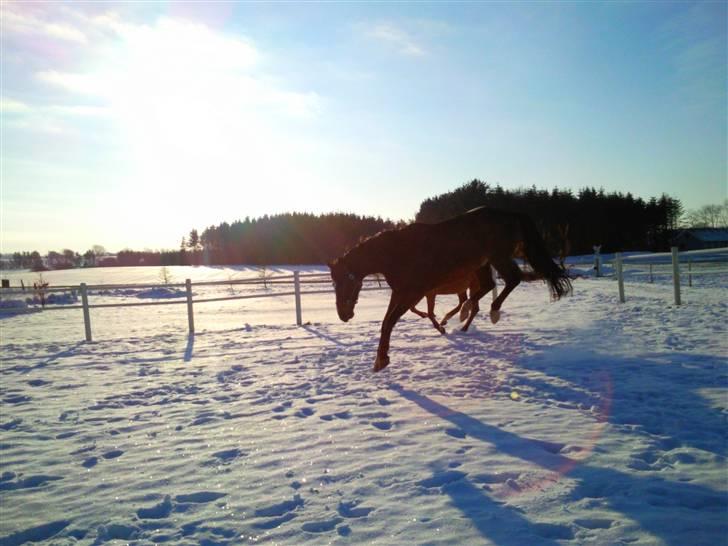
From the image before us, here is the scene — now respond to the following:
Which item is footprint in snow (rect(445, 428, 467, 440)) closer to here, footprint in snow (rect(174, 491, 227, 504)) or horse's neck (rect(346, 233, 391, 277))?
footprint in snow (rect(174, 491, 227, 504))

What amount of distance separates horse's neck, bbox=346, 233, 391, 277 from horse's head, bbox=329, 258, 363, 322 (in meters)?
0.08

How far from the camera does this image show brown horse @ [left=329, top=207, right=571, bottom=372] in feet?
16.1

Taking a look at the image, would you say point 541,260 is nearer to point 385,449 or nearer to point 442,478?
point 385,449

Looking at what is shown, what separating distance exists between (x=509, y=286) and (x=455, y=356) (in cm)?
145

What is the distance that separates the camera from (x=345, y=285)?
5469 mm

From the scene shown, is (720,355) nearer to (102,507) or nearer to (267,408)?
(267,408)

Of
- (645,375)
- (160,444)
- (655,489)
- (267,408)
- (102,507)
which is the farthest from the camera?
(645,375)

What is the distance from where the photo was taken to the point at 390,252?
5.23 m

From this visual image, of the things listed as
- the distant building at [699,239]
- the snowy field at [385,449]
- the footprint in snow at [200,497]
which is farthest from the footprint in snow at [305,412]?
the distant building at [699,239]

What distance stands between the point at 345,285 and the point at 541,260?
2.35 metres

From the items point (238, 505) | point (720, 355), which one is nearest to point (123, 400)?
point (238, 505)

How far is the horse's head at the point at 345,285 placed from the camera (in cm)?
545

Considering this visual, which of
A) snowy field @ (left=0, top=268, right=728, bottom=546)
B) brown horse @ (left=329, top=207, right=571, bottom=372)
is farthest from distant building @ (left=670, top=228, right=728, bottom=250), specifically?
snowy field @ (left=0, top=268, right=728, bottom=546)

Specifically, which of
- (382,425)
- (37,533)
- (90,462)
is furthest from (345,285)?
(37,533)
